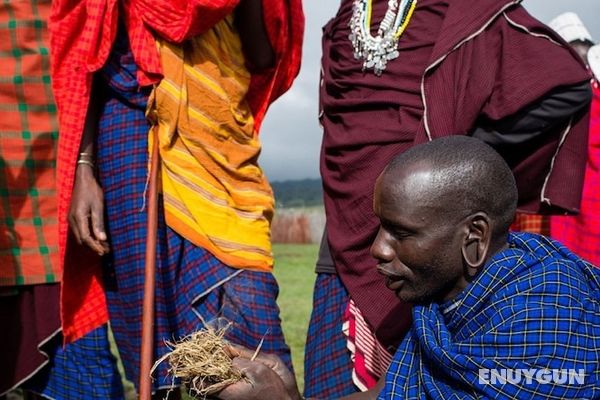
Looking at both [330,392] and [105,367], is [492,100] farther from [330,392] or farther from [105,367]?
[105,367]

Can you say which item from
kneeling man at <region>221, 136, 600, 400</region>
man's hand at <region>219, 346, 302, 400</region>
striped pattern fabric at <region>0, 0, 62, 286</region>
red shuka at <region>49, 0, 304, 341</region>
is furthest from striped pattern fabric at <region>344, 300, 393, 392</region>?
striped pattern fabric at <region>0, 0, 62, 286</region>

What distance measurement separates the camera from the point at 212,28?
3371mm

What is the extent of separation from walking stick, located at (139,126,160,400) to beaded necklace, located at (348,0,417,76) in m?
0.84

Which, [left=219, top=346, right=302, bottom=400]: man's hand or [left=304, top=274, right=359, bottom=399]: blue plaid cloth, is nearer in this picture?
[left=219, top=346, right=302, bottom=400]: man's hand

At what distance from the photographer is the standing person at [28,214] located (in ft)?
12.7

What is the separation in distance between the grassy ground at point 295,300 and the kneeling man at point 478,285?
3220 mm

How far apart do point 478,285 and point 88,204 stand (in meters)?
1.67

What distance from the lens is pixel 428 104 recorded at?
2.90 metres

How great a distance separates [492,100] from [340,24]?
0.74 metres

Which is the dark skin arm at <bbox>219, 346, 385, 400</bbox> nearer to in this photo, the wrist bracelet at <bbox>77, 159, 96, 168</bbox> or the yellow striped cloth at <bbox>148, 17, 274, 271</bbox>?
the yellow striped cloth at <bbox>148, 17, 274, 271</bbox>

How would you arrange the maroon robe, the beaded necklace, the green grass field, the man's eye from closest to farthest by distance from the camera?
the man's eye < the maroon robe < the beaded necklace < the green grass field

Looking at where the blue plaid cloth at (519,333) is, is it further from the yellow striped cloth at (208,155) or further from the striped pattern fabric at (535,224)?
the striped pattern fabric at (535,224)

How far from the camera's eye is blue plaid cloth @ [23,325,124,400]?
376cm

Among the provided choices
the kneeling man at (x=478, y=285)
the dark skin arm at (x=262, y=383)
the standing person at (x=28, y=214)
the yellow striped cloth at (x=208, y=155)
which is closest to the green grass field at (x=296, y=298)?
the standing person at (x=28, y=214)
